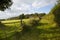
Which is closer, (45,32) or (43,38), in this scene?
(43,38)

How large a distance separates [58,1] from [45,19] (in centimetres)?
606

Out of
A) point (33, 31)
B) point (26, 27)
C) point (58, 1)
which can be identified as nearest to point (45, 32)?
point (33, 31)

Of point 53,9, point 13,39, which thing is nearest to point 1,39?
point 13,39

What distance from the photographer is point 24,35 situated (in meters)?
32.5

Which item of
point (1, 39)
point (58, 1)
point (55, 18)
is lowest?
point (1, 39)

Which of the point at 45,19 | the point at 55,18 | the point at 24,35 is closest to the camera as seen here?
the point at 24,35

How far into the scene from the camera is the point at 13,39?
30.2m

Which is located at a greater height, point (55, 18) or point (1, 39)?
point (55, 18)

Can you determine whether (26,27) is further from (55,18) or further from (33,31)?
(55,18)

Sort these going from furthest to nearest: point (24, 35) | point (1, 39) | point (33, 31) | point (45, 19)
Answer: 1. point (45, 19)
2. point (33, 31)
3. point (24, 35)
4. point (1, 39)

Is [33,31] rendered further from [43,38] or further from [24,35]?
[43,38]

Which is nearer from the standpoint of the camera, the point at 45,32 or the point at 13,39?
the point at 13,39

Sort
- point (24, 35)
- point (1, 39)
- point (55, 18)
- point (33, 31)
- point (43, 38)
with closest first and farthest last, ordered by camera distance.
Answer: point (43, 38)
point (1, 39)
point (24, 35)
point (33, 31)
point (55, 18)

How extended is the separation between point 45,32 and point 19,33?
16.0ft
